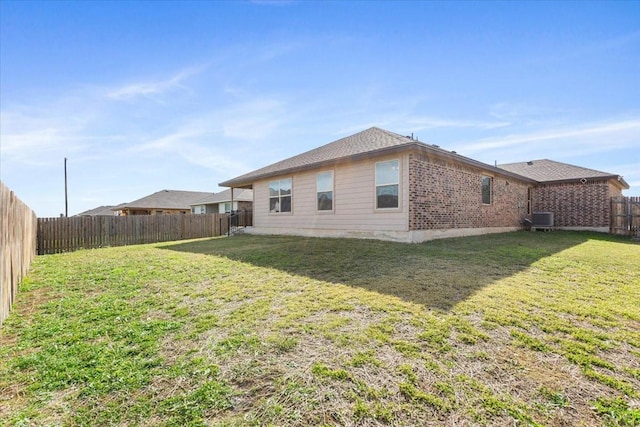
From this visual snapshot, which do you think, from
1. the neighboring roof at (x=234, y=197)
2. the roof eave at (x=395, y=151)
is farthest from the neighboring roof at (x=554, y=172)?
the neighboring roof at (x=234, y=197)

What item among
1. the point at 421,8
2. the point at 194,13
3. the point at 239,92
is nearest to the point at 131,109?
the point at 239,92

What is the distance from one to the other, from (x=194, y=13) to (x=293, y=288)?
27.7 ft

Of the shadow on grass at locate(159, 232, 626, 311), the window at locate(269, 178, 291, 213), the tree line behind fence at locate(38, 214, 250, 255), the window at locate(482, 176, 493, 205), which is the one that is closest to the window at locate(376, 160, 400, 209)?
the shadow on grass at locate(159, 232, 626, 311)

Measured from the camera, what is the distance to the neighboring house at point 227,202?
93.9ft

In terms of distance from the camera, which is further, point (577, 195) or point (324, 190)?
point (577, 195)

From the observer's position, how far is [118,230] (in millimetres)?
14320

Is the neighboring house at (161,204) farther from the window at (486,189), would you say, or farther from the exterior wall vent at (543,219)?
the exterior wall vent at (543,219)

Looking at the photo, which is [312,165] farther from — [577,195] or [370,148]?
[577,195]

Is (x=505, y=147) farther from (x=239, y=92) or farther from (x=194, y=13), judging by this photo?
(x=194, y=13)

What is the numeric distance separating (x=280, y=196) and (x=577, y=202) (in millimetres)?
15943

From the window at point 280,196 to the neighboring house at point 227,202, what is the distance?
1210 cm

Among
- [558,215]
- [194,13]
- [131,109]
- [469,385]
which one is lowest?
[469,385]

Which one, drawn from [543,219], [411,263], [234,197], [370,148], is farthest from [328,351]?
[234,197]

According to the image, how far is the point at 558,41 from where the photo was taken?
29.8 feet
